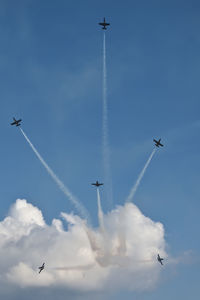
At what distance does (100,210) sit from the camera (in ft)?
641

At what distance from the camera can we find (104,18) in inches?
7466

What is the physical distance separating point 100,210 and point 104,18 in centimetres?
10276

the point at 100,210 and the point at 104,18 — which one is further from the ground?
the point at 104,18
